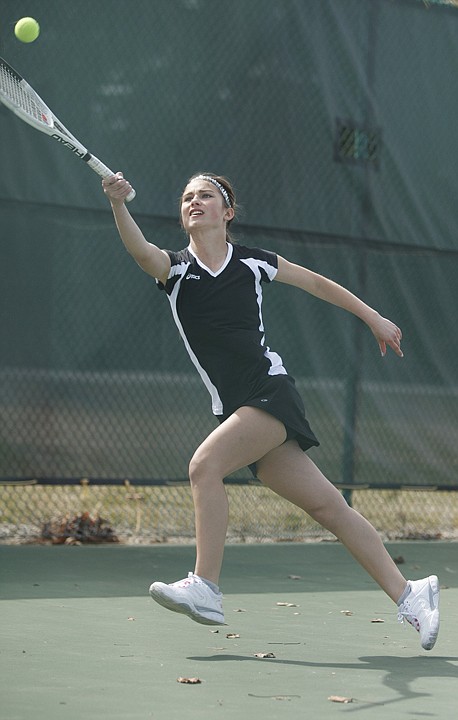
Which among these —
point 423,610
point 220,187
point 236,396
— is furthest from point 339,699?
point 220,187

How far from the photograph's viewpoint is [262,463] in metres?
3.95

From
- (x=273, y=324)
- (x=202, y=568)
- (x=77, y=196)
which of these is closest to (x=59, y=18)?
(x=77, y=196)

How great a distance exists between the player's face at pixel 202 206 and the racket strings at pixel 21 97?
1.66 feet

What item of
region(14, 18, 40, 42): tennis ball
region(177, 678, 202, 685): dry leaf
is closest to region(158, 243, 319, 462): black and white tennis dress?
region(177, 678, 202, 685): dry leaf

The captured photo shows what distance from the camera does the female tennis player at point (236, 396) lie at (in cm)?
373

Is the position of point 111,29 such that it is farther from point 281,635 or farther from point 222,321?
point 281,635

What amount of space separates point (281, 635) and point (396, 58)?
11.8ft

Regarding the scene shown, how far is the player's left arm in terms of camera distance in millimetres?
4016

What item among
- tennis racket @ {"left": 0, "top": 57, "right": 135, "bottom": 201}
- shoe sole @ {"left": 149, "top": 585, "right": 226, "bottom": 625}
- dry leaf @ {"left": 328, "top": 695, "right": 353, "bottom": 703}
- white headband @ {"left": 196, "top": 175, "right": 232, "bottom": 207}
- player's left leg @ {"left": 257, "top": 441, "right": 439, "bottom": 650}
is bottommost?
dry leaf @ {"left": 328, "top": 695, "right": 353, "bottom": 703}

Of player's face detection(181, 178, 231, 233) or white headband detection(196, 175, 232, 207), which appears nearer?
player's face detection(181, 178, 231, 233)

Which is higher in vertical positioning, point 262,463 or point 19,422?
point 19,422

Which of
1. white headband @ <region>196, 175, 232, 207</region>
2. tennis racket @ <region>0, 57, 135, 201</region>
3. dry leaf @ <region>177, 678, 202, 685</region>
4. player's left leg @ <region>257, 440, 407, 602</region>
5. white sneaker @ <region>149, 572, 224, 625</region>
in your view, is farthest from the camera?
white headband @ <region>196, 175, 232, 207</region>

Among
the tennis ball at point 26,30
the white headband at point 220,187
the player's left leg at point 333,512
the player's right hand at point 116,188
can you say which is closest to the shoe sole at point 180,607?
the player's left leg at point 333,512

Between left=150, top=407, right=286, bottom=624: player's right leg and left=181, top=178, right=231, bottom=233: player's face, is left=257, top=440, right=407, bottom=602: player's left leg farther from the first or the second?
left=181, top=178, right=231, bottom=233: player's face
